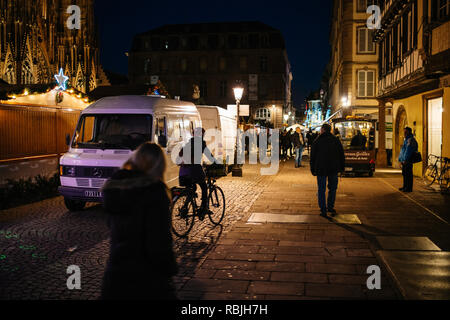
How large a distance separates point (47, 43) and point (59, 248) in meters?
27.5

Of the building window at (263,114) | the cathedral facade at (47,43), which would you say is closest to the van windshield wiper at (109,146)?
the cathedral facade at (47,43)

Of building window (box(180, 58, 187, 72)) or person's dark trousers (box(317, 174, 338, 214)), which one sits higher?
building window (box(180, 58, 187, 72))

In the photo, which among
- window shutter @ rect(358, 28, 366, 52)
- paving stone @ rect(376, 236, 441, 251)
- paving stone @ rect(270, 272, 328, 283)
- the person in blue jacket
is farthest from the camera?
window shutter @ rect(358, 28, 366, 52)

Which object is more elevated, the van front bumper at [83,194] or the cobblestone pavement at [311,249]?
the van front bumper at [83,194]

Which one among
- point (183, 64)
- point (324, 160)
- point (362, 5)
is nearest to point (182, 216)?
point (324, 160)

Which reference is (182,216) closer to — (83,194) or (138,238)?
(83,194)

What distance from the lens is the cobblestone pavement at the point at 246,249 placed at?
5117 mm

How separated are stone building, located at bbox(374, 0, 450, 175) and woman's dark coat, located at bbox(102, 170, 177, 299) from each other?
1111cm

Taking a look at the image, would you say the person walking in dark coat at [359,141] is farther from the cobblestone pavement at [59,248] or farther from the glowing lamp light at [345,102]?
the glowing lamp light at [345,102]

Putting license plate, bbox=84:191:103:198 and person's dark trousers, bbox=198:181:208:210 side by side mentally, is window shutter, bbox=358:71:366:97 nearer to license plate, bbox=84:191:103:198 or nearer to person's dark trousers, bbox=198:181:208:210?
person's dark trousers, bbox=198:181:208:210

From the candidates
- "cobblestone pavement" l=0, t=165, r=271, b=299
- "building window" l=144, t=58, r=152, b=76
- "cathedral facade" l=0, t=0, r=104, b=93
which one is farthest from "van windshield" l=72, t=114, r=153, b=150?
"building window" l=144, t=58, r=152, b=76

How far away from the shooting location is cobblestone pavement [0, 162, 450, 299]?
5.12 meters

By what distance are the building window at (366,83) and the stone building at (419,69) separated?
11785 mm
